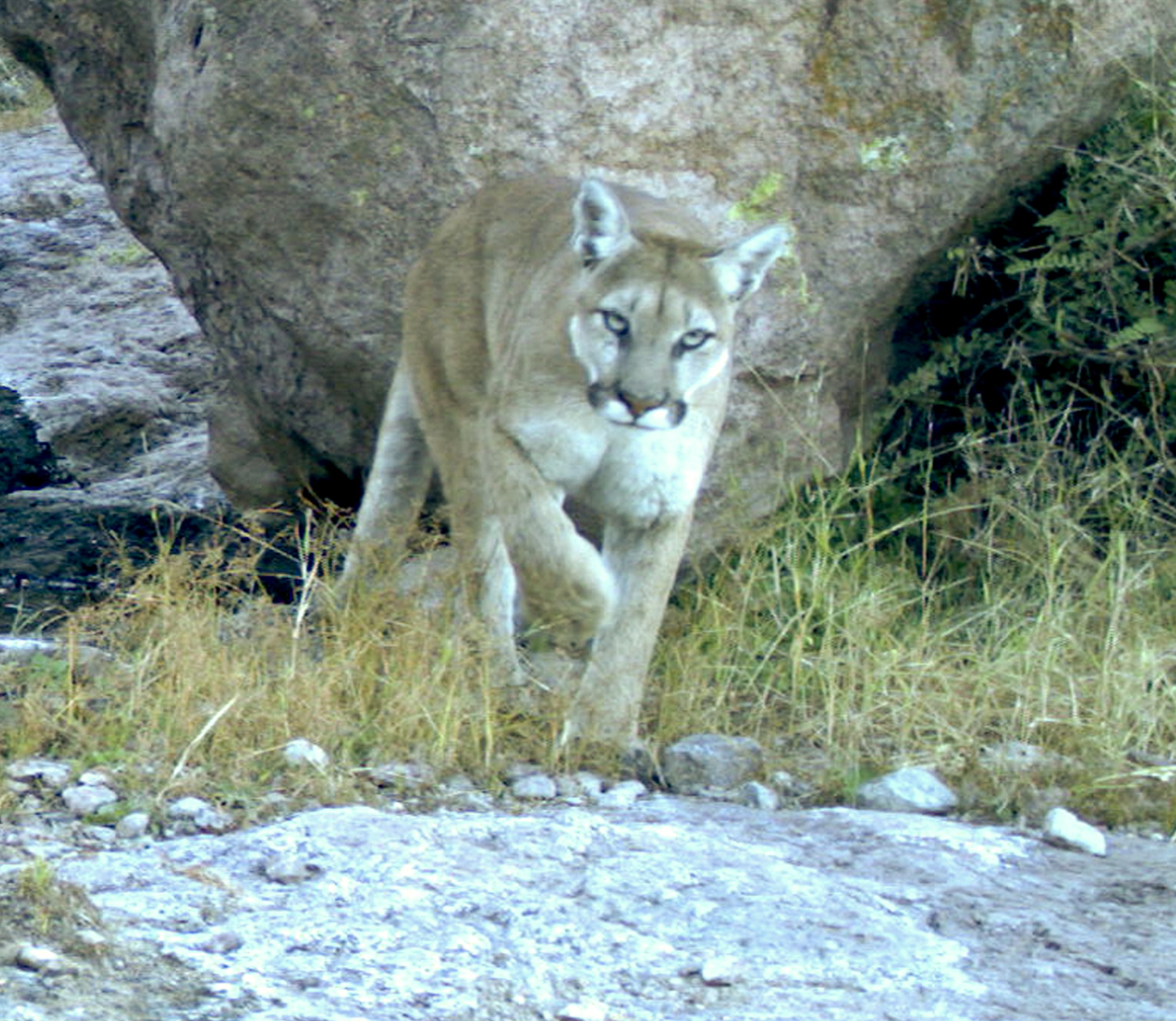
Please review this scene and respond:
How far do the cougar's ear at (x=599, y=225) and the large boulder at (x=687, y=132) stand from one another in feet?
3.65

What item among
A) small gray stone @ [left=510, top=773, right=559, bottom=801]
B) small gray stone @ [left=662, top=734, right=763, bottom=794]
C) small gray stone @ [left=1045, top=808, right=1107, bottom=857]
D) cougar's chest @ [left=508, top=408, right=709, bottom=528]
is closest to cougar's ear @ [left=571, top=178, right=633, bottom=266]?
cougar's chest @ [left=508, top=408, right=709, bottom=528]

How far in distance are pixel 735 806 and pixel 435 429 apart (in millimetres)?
1765

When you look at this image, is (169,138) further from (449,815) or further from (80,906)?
(80,906)

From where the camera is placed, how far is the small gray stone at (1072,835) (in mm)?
4719

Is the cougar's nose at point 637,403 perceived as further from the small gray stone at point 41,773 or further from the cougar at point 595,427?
the small gray stone at point 41,773

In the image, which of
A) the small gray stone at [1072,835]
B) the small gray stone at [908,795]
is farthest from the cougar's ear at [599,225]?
→ the small gray stone at [1072,835]

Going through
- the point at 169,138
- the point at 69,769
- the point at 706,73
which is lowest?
the point at 69,769

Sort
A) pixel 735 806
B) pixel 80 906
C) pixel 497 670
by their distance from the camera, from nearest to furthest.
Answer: pixel 80 906 → pixel 735 806 → pixel 497 670

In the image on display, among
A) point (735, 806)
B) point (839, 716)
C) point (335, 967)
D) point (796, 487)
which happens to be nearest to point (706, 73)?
point (796, 487)

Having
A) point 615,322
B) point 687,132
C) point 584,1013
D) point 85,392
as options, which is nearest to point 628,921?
point 584,1013

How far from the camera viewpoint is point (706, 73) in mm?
6633

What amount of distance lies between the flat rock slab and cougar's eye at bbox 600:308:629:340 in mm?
1425

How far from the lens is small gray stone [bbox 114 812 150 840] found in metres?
4.29

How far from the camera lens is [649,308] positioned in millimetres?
5398
